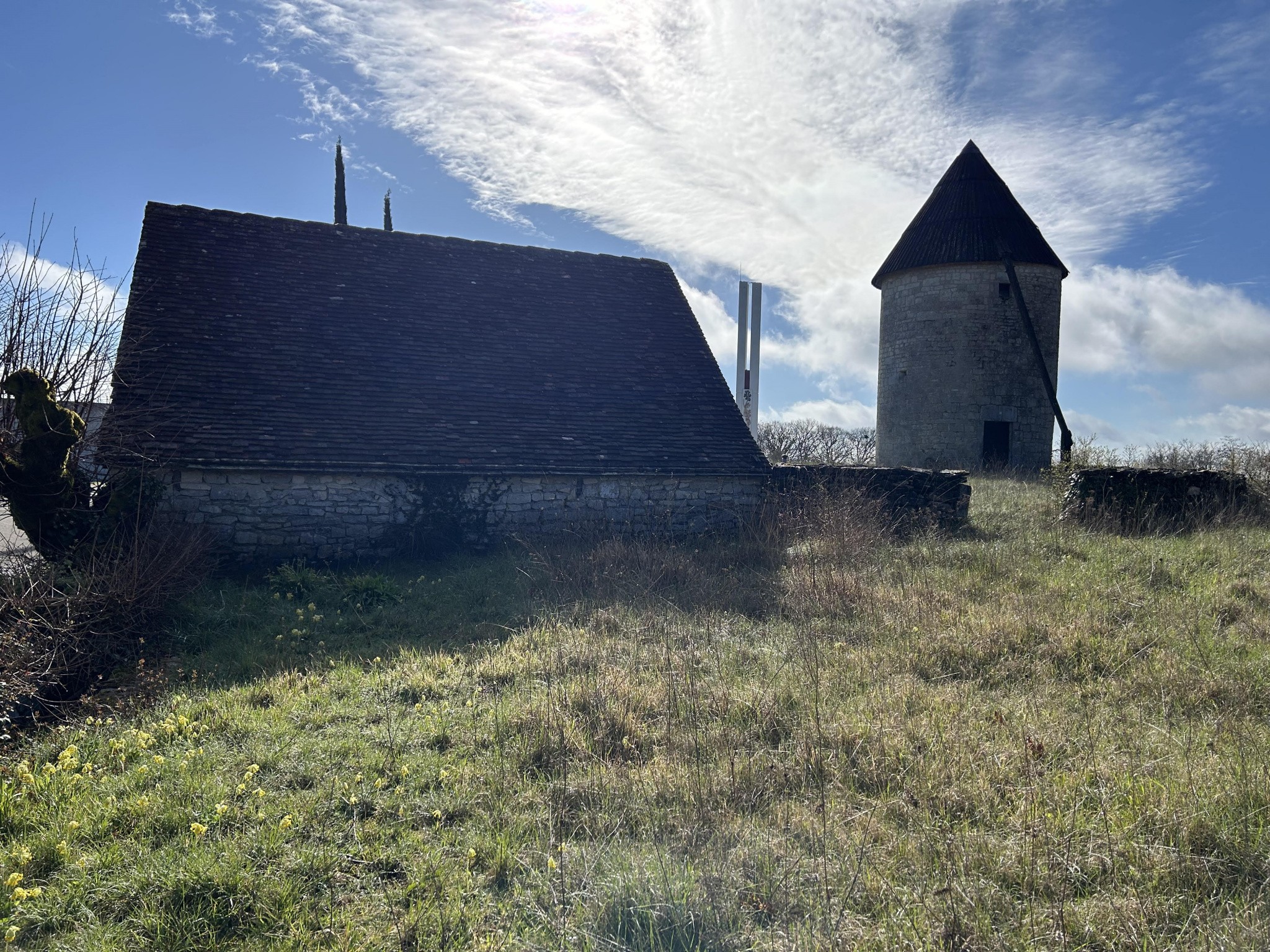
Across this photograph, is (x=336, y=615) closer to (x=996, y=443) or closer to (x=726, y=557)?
(x=726, y=557)

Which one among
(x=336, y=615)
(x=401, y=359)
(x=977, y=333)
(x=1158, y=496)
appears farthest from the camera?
(x=977, y=333)

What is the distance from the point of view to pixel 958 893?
11.0 ft

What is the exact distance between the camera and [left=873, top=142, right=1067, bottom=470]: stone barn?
21.5 m

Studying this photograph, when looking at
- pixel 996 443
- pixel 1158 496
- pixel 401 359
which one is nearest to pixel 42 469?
pixel 401 359

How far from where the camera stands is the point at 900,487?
14.5 m

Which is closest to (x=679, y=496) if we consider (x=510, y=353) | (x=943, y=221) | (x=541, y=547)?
(x=541, y=547)

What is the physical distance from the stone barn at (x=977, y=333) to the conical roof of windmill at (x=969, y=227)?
0.10 ft

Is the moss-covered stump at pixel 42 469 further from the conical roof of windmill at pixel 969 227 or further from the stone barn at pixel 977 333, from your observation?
the conical roof of windmill at pixel 969 227

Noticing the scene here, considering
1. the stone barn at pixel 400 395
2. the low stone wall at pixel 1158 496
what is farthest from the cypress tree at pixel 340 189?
the low stone wall at pixel 1158 496

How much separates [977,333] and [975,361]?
0.79 m

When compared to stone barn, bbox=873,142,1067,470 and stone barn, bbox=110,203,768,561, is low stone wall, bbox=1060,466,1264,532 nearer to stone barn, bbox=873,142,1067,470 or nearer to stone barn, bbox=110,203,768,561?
stone barn, bbox=110,203,768,561

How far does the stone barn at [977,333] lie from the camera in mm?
21547

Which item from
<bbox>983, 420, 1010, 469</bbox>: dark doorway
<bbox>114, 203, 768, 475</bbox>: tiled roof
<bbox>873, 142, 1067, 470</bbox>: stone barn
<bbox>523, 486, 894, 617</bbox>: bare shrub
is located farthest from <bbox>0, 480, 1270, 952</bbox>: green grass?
<bbox>873, 142, 1067, 470</bbox>: stone barn

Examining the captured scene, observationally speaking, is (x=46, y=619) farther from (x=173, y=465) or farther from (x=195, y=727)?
(x=173, y=465)
